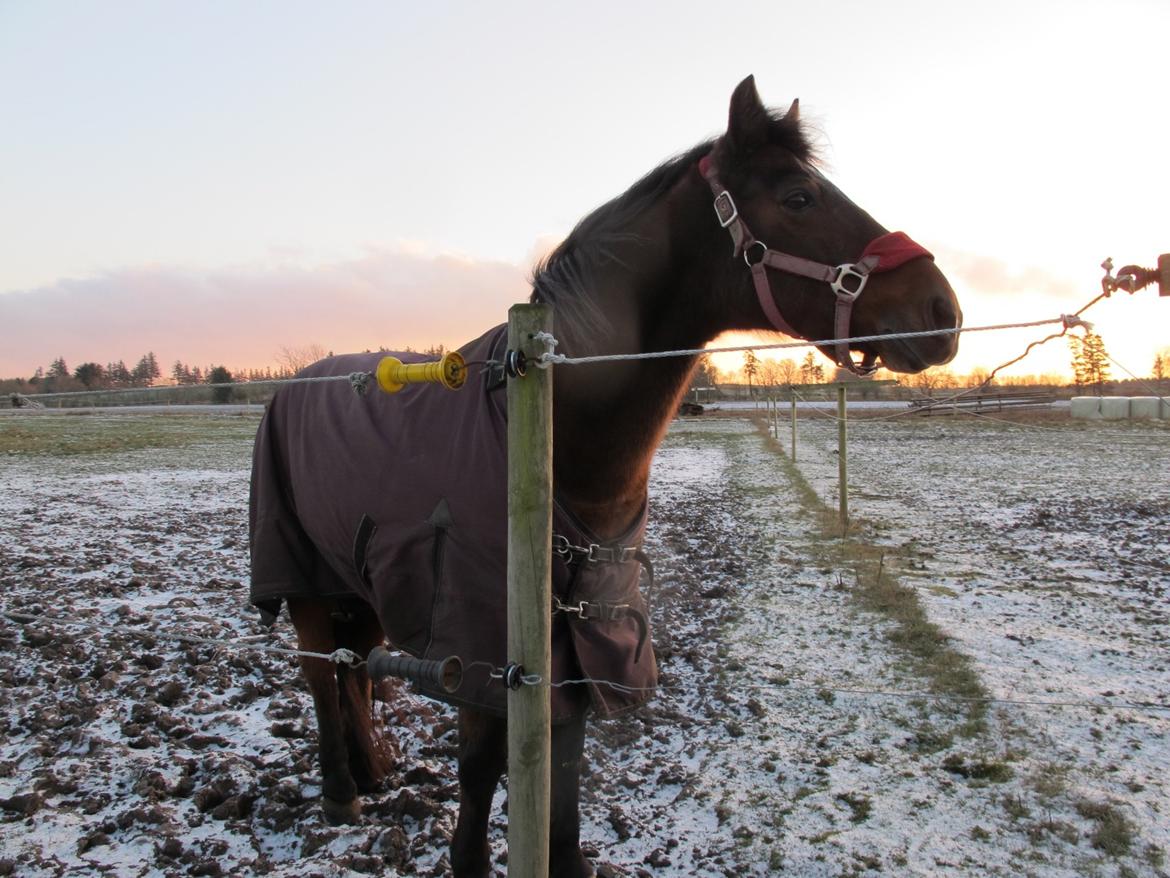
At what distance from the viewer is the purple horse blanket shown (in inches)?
77.1

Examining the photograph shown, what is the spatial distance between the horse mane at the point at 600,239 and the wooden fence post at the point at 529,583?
502mm

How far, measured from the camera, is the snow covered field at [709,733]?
8.52 feet

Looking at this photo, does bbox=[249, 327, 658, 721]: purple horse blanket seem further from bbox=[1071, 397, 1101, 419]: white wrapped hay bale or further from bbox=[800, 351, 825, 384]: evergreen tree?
bbox=[1071, 397, 1101, 419]: white wrapped hay bale

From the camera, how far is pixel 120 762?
3082 mm

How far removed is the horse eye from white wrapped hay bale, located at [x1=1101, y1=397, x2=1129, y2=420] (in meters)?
39.7

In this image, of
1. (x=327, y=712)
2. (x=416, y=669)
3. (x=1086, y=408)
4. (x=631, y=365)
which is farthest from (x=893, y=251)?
(x=1086, y=408)

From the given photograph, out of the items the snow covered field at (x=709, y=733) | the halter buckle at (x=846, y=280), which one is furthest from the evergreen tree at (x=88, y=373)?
the halter buckle at (x=846, y=280)

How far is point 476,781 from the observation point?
224cm

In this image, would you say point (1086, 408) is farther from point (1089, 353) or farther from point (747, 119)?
point (747, 119)

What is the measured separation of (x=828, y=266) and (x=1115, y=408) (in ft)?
138

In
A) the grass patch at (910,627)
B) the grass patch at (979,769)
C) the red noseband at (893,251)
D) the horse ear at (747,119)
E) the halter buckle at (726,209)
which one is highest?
the horse ear at (747,119)

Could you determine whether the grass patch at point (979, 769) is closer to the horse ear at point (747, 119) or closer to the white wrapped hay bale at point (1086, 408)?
the horse ear at point (747, 119)

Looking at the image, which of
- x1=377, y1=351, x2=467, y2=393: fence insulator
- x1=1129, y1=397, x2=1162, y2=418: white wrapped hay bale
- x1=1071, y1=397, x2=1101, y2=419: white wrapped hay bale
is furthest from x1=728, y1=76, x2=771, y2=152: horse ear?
x1=1129, y1=397, x2=1162, y2=418: white wrapped hay bale

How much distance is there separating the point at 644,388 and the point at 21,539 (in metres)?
8.17
